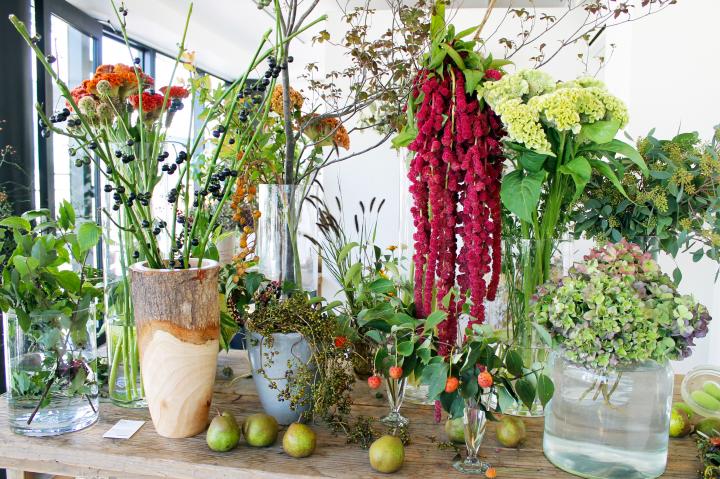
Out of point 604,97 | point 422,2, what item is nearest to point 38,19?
point 422,2

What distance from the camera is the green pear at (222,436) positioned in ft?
3.23

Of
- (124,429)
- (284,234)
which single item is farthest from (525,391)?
(124,429)

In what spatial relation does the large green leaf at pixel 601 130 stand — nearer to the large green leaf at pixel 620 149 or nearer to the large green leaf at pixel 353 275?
the large green leaf at pixel 620 149

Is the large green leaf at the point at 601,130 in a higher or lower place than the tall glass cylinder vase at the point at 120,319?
higher

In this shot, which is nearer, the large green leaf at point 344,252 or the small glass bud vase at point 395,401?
the small glass bud vase at point 395,401

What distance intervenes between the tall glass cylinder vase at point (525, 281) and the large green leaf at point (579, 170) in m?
0.17

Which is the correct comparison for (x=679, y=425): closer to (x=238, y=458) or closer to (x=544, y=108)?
(x=544, y=108)

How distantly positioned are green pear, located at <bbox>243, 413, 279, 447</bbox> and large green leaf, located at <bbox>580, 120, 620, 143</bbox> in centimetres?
77

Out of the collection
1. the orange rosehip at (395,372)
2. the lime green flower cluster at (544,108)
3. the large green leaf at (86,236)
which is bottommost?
the orange rosehip at (395,372)

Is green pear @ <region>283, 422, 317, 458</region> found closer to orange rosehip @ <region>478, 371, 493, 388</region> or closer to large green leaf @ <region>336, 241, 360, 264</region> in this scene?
orange rosehip @ <region>478, 371, 493, 388</region>

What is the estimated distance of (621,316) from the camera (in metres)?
0.86

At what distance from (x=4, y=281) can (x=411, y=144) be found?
0.81m

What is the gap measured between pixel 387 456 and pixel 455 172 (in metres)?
A: 0.50

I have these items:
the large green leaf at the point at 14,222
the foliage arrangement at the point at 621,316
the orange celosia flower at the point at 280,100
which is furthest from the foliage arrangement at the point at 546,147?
the large green leaf at the point at 14,222
